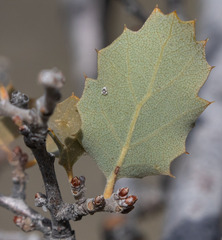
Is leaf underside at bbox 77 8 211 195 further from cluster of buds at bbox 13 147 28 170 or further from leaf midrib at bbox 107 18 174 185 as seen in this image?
cluster of buds at bbox 13 147 28 170

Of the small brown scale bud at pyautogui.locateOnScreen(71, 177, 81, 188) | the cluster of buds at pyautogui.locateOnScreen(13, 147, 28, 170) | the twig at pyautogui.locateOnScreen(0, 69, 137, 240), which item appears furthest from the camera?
the cluster of buds at pyautogui.locateOnScreen(13, 147, 28, 170)

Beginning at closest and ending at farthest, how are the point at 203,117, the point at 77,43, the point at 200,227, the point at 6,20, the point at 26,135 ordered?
the point at 26,135
the point at 200,227
the point at 203,117
the point at 77,43
the point at 6,20

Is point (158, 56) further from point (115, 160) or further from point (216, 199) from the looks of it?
point (216, 199)

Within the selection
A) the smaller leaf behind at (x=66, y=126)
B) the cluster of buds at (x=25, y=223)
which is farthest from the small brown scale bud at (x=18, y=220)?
the smaller leaf behind at (x=66, y=126)

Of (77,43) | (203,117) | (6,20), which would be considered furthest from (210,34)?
(6,20)

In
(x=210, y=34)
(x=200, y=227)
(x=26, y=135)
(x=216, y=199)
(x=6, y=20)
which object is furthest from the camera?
(x=6, y=20)

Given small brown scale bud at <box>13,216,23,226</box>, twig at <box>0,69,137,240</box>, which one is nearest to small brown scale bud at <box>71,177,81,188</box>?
twig at <box>0,69,137,240</box>

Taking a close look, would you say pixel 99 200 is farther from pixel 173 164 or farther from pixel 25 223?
pixel 173 164
